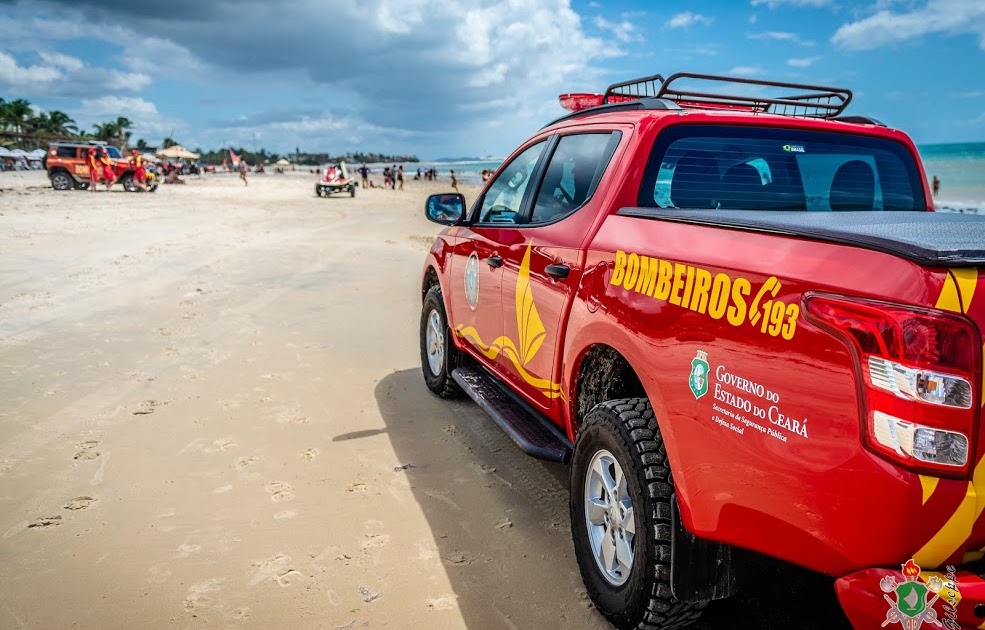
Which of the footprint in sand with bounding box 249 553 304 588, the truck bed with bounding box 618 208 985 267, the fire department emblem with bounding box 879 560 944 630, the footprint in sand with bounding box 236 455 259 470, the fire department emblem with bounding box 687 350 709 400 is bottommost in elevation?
the footprint in sand with bounding box 236 455 259 470

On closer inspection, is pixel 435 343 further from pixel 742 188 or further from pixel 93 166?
pixel 93 166

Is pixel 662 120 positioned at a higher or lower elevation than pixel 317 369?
higher

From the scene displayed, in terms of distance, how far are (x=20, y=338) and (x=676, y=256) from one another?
644cm

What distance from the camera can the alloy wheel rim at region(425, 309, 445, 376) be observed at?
501 cm

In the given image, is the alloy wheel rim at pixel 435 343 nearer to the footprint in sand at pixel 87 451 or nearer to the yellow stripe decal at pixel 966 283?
the footprint in sand at pixel 87 451

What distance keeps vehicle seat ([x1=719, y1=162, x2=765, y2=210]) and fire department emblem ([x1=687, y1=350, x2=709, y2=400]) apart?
1175 millimetres

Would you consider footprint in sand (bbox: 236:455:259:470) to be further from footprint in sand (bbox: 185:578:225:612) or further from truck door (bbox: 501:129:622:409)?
truck door (bbox: 501:129:622:409)

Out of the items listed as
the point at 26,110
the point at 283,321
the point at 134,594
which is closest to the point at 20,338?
the point at 283,321

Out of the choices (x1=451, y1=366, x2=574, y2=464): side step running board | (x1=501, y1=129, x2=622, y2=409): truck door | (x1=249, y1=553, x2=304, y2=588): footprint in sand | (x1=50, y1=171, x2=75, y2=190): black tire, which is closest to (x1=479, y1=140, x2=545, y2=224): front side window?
(x1=501, y1=129, x2=622, y2=409): truck door

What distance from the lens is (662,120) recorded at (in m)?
2.82

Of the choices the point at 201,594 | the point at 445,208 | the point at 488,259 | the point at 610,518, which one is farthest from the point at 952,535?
the point at 445,208

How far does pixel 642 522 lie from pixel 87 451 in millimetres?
3443

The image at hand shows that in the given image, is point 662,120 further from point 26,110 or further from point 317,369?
point 26,110

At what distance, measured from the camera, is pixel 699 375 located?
1.97m
